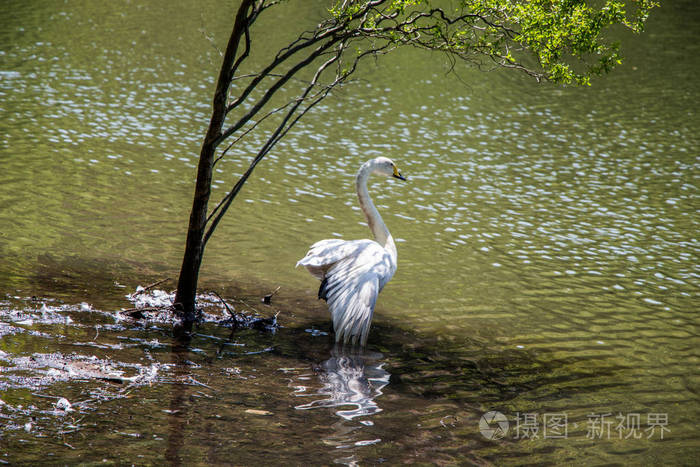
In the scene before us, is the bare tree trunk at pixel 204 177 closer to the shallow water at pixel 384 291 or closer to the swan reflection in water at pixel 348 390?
the shallow water at pixel 384 291

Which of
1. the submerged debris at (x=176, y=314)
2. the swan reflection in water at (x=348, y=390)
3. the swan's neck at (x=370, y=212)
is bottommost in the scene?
the swan reflection in water at (x=348, y=390)

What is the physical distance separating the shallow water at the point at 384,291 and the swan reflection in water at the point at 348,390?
4cm

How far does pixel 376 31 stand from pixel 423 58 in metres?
22.9

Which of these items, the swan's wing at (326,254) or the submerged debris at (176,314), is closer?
the submerged debris at (176,314)

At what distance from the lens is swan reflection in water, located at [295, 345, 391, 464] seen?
23.7 feet

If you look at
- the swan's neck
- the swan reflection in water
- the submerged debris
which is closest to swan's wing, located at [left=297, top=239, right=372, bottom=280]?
the swan's neck

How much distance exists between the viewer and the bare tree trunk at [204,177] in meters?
8.91

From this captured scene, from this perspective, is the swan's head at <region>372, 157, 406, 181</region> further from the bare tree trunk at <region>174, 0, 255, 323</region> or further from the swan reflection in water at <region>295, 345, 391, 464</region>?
the swan reflection in water at <region>295, 345, 391, 464</region>

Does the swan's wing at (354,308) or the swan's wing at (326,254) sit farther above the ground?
the swan's wing at (326,254)

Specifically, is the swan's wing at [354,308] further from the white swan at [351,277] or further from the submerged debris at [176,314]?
the submerged debris at [176,314]

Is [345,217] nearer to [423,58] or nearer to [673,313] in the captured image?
[673,313]

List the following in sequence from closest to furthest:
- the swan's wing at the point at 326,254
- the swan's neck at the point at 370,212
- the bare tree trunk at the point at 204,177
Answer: the bare tree trunk at the point at 204,177 → the swan's wing at the point at 326,254 → the swan's neck at the point at 370,212

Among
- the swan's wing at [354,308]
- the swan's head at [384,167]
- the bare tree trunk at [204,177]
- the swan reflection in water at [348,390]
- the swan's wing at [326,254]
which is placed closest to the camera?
the swan reflection in water at [348,390]

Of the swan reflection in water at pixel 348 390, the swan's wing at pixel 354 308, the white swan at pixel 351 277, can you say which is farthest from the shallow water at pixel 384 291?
the white swan at pixel 351 277
